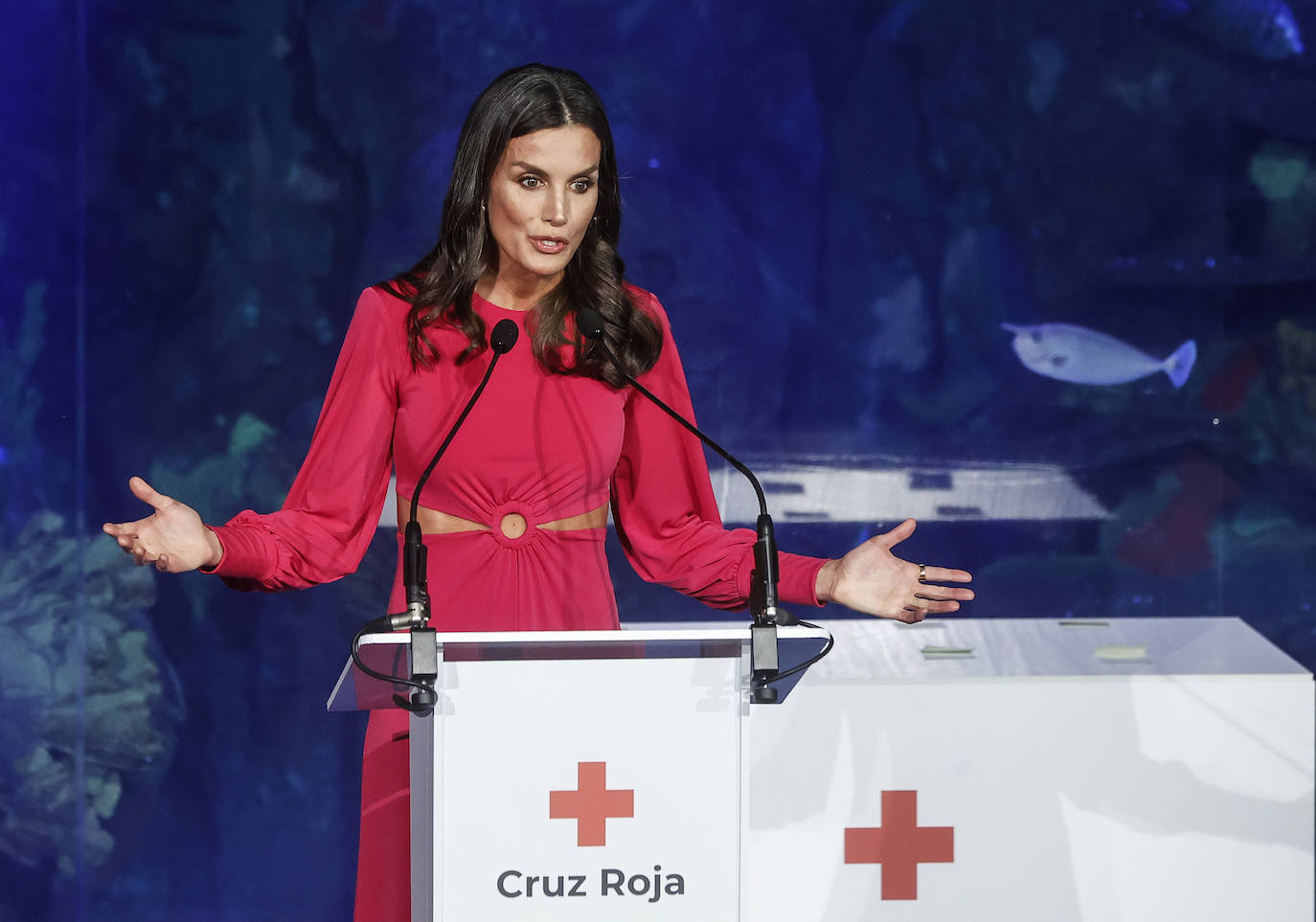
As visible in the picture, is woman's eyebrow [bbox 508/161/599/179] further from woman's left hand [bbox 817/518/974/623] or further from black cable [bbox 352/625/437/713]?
black cable [bbox 352/625/437/713]

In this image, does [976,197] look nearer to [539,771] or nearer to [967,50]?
[967,50]

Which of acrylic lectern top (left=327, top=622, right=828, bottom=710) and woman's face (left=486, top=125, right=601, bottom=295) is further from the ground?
woman's face (left=486, top=125, right=601, bottom=295)

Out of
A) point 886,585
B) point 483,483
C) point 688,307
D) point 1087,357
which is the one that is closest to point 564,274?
point 483,483

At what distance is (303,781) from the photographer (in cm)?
334

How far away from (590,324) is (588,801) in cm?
62

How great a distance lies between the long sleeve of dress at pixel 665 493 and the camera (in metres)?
2.09

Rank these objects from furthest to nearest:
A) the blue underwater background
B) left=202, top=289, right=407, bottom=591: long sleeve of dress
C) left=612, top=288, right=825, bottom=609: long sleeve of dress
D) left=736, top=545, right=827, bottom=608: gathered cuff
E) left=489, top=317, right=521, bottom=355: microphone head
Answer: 1. the blue underwater background
2. left=612, top=288, right=825, bottom=609: long sleeve of dress
3. left=202, top=289, right=407, bottom=591: long sleeve of dress
4. left=736, top=545, right=827, bottom=608: gathered cuff
5. left=489, top=317, right=521, bottom=355: microphone head

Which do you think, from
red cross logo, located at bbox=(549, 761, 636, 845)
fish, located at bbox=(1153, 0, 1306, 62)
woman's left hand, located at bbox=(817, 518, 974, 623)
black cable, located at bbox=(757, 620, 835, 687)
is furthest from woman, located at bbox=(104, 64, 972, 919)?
fish, located at bbox=(1153, 0, 1306, 62)

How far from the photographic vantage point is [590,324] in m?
1.79

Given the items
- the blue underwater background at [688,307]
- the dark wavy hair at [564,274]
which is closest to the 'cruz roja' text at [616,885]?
the dark wavy hair at [564,274]

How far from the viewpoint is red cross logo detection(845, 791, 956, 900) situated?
1868 millimetres

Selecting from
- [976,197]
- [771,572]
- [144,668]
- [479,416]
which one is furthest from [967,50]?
[144,668]

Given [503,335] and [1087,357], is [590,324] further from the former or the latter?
[1087,357]

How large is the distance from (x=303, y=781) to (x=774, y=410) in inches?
54.8
